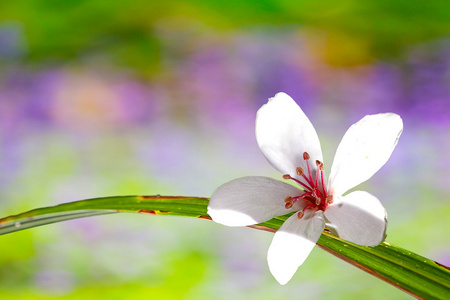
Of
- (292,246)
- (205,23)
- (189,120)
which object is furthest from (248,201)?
(205,23)

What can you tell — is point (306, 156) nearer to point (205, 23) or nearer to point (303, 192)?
point (303, 192)

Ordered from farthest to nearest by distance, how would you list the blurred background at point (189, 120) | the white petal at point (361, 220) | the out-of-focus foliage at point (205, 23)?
the out-of-focus foliage at point (205, 23) → the blurred background at point (189, 120) → the white petal at point (361, 220)

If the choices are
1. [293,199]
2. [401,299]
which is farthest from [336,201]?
[401,299]

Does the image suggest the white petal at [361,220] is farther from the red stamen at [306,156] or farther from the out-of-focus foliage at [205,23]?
the out-of-focus foliage at [205,23]

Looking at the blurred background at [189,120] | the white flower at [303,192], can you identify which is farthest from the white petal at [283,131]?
the blurred background at [189,120]

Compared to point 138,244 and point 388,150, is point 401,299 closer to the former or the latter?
point 138,244

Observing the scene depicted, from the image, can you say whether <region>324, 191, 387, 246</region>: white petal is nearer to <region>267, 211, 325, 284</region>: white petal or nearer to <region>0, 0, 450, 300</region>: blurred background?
<region>267, 211, 325, 284</region>: white petal

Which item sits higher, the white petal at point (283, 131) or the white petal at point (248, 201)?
the white petal at point (283, 131)

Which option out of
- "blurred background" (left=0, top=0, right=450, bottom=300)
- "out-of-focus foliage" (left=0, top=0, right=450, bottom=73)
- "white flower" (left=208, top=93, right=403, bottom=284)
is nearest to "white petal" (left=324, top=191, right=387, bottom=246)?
"white flower" (left=208, top=93, right=403, bottom=284)
